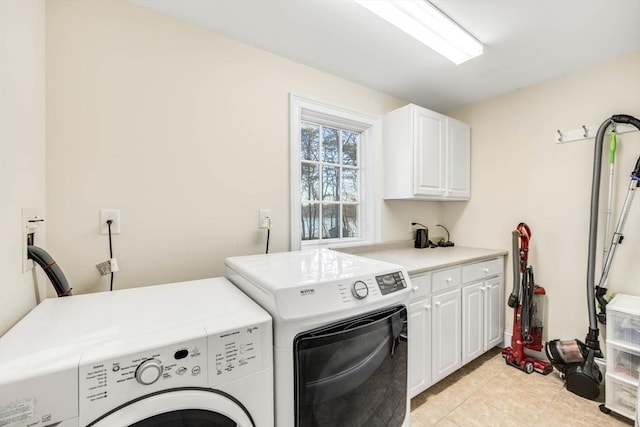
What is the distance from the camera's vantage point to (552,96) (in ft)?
7.64

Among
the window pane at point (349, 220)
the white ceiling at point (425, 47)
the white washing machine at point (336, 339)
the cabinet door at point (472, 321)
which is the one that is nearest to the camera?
the white washing machine at point (336, 339)

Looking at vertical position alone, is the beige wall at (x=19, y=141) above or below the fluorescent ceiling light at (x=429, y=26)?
below

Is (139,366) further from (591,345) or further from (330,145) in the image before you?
(591,345)

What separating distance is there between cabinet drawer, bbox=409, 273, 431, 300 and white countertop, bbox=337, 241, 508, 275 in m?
0.04

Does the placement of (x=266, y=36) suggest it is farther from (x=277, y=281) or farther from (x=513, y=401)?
(x=513, y=401)

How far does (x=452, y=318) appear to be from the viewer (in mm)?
2055

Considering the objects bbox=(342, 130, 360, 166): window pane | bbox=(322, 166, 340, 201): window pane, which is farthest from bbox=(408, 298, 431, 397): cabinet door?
bbox=(342, 130, 360, 166): window pane

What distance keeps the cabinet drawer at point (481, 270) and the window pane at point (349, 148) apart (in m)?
1.29

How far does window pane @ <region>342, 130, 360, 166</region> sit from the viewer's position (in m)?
2.51

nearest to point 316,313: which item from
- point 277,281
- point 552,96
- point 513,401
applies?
point 277,281

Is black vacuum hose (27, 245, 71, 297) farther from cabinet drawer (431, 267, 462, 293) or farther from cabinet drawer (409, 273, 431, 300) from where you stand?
cabinet drawer (431, 267, 462, 293)

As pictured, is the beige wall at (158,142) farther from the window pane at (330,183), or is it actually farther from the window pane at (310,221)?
the window pane at (330,183)

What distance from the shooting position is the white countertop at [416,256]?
1904 mm

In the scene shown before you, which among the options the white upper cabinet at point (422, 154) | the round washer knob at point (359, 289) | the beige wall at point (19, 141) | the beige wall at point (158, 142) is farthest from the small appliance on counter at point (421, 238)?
the beige wall at point (19, 141)
